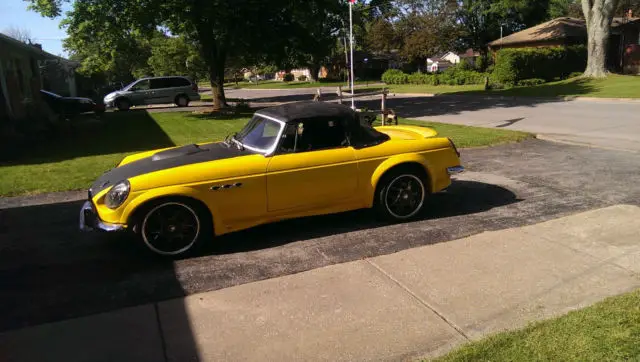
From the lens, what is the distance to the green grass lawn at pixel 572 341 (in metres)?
2.84

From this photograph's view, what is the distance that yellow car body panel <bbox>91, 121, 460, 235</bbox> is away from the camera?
4500mm

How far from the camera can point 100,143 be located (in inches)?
507

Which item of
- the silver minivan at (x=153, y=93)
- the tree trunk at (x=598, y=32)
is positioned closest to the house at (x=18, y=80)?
the silver minivan at (x=153, y=93)

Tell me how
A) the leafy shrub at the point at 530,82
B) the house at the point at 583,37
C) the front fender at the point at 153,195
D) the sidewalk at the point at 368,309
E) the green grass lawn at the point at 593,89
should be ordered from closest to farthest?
the sidewalk at the point at 368,309 < the front fender at the point at 153,195 < the green grass lawn at the point at 593,89 < the leafy shrub at the point at 530,82 < the house at the point at 583,37

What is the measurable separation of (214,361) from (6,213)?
15.9ft

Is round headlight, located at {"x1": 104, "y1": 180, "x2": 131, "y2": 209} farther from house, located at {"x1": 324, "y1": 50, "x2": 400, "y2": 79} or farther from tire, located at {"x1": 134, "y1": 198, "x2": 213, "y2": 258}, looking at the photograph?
house, located at {"x1": 324, "y1": 50, "x2": 400, "y2": 79}

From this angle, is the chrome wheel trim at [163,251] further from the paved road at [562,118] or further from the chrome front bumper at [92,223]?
the paved road at [562,118]

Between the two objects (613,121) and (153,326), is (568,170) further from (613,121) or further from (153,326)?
(613,121)

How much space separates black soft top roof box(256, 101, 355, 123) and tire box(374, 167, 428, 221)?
2.67 ft

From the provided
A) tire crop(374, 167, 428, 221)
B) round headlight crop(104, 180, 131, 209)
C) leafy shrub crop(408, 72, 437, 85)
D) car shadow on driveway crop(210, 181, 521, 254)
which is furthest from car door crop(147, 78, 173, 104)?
tire crop(374, 167, 428, 221)

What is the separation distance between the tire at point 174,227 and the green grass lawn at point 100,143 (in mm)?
3782

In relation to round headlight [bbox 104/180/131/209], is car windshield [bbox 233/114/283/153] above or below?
above

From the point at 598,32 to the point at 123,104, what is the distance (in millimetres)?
28593

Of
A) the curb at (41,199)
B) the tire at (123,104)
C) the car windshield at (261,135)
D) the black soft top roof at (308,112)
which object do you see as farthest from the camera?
the tire at (123,104)
